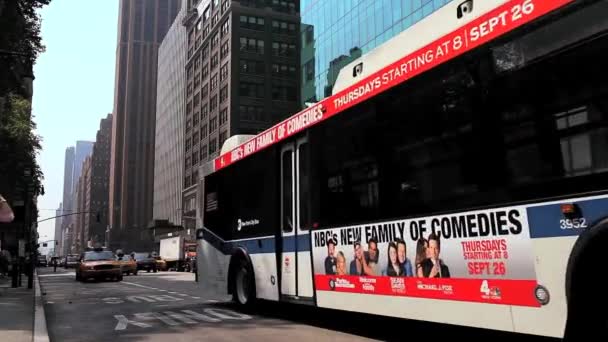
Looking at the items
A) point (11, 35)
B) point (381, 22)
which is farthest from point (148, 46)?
point (11, 35)

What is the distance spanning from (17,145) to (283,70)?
203ft

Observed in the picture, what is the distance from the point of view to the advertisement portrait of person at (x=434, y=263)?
21.4 ft

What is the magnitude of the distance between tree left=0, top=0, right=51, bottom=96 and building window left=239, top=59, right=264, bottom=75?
64.8 meters

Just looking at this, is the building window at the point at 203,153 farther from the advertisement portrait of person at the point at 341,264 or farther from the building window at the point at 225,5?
the advertisement portrait of person at the point at 341,264

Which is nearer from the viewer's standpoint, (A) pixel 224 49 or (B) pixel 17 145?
(B) pixel 17 145

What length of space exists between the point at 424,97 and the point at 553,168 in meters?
2.10

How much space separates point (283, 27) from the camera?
9662 cm

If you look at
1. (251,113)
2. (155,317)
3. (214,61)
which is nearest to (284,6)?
(214,61)

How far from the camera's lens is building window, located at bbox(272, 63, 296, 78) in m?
94.3

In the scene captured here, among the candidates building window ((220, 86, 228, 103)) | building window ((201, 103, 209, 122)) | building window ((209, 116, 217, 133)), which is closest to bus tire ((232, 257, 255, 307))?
building window ((220, 86, 228, 103))

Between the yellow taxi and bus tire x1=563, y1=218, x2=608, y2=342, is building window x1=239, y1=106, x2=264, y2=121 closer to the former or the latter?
the yellow taxi

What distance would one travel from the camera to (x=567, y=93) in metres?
5.08

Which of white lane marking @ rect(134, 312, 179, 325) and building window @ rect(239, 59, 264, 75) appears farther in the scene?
building window @ rect(239, 59, 264, 75)

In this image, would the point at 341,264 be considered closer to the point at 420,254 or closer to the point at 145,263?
the point at 420,254
